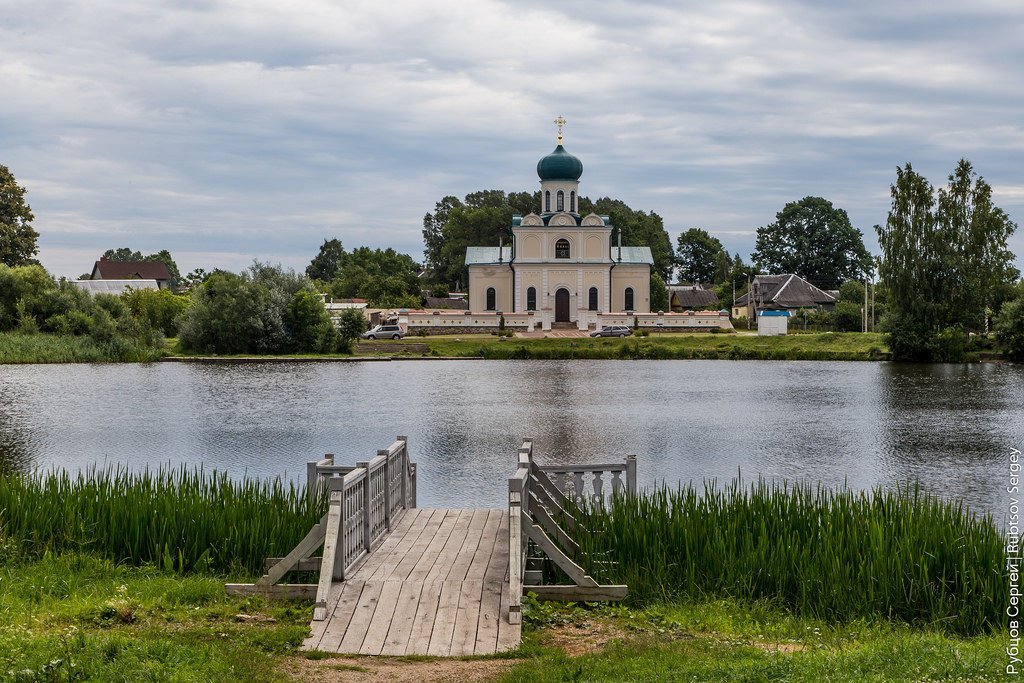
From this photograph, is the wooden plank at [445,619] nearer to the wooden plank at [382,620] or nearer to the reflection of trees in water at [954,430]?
the wooden plank at [382,620]

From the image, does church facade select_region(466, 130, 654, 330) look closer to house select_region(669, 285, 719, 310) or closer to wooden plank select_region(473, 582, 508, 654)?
house select_region(669, 285, 719, 310)

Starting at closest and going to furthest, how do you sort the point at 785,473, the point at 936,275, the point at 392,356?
the point at 785,473 < the point at 936,275 < the point at 392,356

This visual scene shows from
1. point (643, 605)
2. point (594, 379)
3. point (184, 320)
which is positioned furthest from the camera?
point (184, 320)

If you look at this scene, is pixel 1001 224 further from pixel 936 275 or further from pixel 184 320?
pixel 184 320

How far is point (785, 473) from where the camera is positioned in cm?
1753

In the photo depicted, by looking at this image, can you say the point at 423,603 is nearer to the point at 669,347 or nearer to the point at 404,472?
the point at 404,472

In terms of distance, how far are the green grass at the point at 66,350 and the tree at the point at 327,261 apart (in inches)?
3279

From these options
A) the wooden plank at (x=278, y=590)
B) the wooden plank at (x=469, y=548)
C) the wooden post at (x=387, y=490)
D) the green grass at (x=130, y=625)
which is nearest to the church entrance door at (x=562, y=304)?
the wooden plank at (x=469, y=548)

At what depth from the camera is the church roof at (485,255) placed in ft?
235

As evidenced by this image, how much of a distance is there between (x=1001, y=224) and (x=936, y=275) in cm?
366

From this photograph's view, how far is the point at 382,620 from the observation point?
7.62 meters

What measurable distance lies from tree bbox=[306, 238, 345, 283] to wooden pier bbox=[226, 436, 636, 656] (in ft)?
401

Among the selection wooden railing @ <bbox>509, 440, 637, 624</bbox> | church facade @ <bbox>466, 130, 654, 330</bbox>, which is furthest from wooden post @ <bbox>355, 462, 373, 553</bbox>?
church facade @ <bbox>466, 130, 654, 330</bbox>

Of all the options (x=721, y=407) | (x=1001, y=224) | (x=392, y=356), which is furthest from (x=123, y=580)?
(x=1001, y=224)
